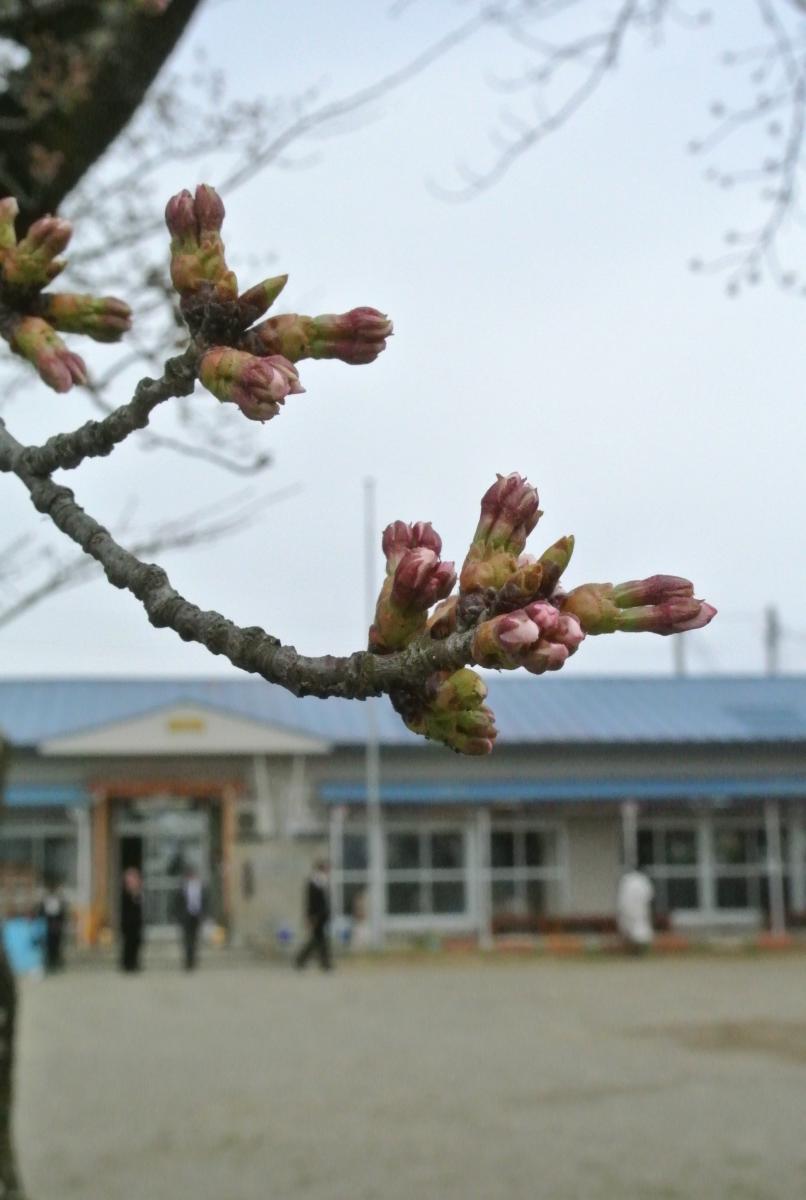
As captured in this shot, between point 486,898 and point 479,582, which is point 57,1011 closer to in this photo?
point 486,898

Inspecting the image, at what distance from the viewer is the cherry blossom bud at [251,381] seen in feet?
4.01

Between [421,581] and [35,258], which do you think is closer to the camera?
[421,581]

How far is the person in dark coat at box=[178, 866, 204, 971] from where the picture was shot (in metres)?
22.6

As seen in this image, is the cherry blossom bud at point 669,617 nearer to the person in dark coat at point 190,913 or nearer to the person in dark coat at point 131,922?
the person in dark coat at point 131,922

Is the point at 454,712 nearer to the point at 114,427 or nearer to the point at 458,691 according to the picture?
the point at 458,691

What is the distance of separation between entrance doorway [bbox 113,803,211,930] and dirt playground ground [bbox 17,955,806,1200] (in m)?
7.99

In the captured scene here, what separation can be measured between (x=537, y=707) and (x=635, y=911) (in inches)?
274

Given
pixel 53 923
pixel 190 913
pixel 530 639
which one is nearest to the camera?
pixel 530 639

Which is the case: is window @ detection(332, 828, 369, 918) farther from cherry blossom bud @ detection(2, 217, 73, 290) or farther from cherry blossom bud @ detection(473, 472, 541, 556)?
cherry blossom bud @ detection(473, 472, 541, 556)

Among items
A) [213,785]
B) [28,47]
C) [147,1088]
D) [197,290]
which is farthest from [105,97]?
[213,785]

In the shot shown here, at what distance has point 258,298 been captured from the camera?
1371mm

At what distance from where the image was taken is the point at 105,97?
12.0 feet

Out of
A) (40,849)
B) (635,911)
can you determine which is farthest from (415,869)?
(40,849)

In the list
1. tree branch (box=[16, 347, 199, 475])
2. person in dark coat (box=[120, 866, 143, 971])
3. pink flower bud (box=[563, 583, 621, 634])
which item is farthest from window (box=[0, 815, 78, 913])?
pink flower bud (box=[563, 583, 621, 634])
